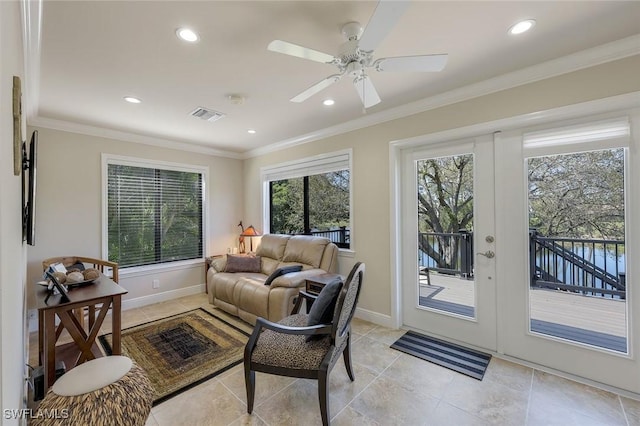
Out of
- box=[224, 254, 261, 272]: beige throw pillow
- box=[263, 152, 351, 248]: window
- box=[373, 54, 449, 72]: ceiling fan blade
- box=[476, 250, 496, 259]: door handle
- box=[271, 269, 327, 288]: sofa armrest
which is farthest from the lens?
box=[224, 254, 261, 272]: beige throw pillow

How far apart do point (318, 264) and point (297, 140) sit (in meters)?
1.92

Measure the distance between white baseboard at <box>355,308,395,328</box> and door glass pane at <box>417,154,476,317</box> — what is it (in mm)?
414

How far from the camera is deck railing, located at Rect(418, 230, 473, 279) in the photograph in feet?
9.10

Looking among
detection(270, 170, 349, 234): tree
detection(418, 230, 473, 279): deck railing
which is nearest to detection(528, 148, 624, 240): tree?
detection(418, 230, 473, 279): deck railing

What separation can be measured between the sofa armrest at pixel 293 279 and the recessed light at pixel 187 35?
2286 millimetres

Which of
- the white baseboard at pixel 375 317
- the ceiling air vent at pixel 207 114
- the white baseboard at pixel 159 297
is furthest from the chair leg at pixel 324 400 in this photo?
the white baseboard at pixel 159 297

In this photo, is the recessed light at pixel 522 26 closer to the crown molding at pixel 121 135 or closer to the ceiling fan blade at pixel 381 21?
the ceiling fan blade at pixel 381 21

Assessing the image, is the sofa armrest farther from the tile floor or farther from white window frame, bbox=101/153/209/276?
white window frame, bbox=101/153/209/276

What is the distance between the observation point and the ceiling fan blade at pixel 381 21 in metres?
1.20

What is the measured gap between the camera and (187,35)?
181 centimetres

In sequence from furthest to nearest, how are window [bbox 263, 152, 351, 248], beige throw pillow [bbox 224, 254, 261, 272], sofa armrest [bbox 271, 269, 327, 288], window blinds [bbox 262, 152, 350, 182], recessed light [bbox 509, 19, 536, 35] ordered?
beige throw pillow [bbox 224, 254, 261, 272] < window [bbox 263, 152, 351, 248] < window blinds [bbox 262, 152, 350, 182] < sofa armrest [bbox 271, 269, 327, 288] < recessed light [bbox 509, 19, 536, 35]

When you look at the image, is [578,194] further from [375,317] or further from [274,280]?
[274,280]

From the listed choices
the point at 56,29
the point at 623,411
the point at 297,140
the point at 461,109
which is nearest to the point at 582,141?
the point at 461,109

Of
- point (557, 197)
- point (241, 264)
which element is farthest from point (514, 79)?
point (241, 264)
